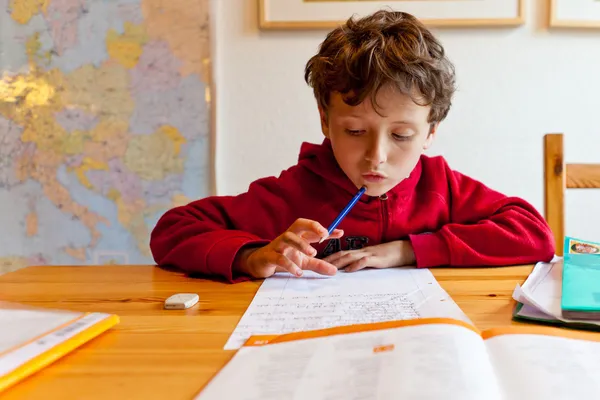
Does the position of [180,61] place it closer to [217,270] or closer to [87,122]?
[87,122]

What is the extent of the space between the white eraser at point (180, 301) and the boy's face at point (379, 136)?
1.14ft

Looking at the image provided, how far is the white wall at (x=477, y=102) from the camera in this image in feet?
4.95

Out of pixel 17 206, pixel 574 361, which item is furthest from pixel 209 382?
pixel 17 206

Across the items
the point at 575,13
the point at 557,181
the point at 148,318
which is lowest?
the point at 148,318

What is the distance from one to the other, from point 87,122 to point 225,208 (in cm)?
82

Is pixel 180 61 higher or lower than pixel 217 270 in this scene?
higher

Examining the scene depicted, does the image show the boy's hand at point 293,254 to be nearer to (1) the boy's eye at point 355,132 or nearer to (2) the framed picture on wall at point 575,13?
(1) the boy's eye at point 355,132

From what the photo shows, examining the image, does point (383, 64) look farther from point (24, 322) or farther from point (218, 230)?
point (24, 322)

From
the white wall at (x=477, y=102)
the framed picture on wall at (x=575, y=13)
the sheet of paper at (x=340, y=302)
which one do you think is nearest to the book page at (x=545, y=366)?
the sheet of paper at (x=340, y=302)

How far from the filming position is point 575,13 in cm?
148

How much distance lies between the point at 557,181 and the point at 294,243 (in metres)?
0.63

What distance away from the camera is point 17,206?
1663 millimetres

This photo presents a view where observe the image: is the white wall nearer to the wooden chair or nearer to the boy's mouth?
the wooden chair

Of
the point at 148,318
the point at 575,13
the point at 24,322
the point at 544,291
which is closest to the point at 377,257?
the point at 544,291
